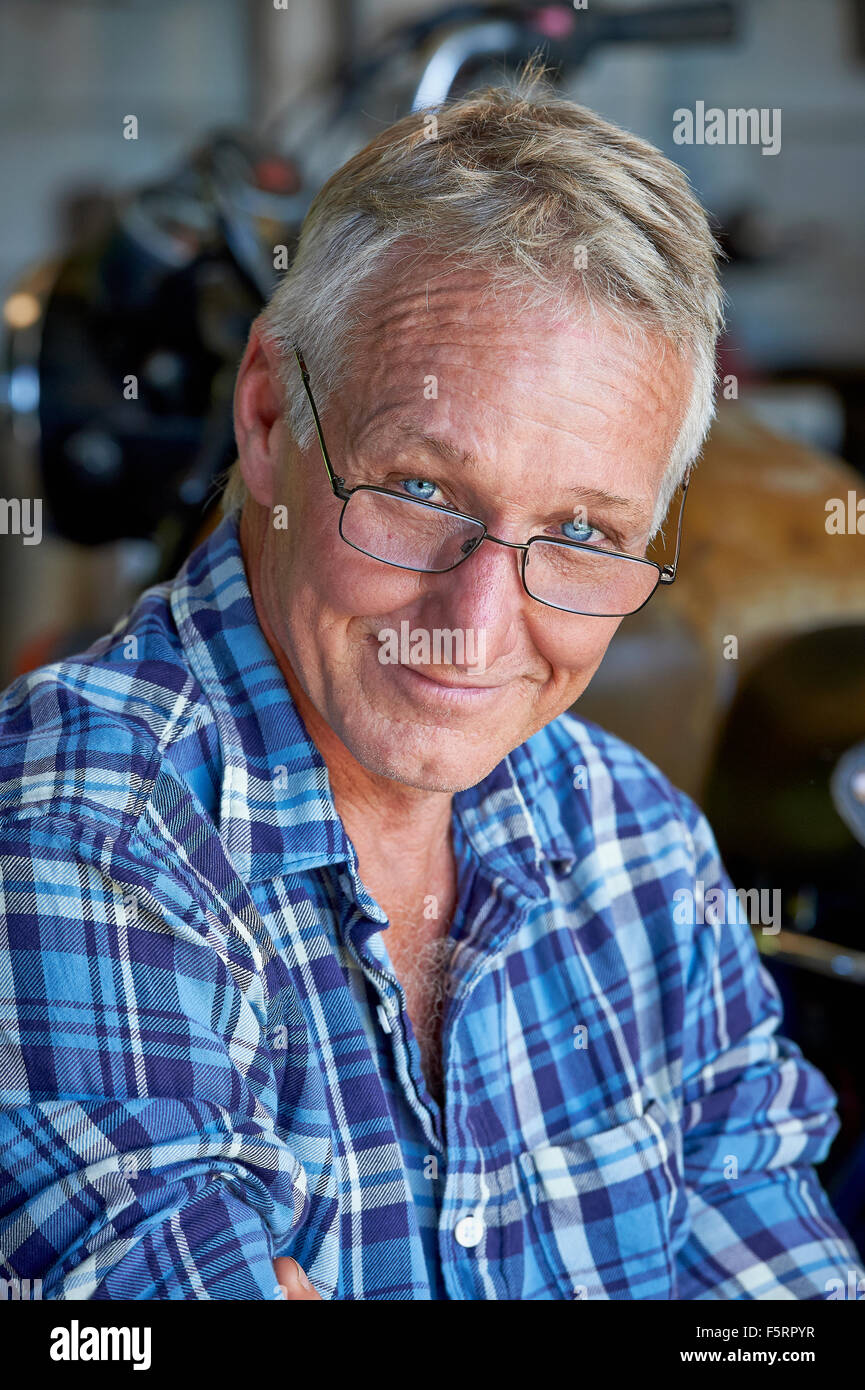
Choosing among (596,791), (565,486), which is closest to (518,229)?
(565,486)

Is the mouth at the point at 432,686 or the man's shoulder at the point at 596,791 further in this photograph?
the man's shoulder at the point at 596,791

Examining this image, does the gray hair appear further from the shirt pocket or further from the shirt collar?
the shirt pocket

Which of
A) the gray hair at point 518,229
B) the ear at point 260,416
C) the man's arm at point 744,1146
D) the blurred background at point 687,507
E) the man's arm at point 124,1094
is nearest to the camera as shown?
the man's arm at point 124,1094

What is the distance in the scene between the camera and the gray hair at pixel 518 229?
79 cm

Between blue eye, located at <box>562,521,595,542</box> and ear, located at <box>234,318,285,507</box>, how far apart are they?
8.5 inches

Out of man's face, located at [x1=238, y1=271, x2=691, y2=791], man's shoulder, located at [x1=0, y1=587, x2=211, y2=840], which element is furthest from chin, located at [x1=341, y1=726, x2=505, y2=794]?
man's shoulder, located at [x1=0, y1=587, x2=211, y2=840]

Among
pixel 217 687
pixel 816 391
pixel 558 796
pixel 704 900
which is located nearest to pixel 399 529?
pixel 217 687

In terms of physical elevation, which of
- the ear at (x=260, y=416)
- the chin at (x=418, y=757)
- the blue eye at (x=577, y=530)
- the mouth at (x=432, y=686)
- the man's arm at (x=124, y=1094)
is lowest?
the man's arm at (x=124, y=1094)

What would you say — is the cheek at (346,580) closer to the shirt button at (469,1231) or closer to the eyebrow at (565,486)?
the eyebrow at (565,486)

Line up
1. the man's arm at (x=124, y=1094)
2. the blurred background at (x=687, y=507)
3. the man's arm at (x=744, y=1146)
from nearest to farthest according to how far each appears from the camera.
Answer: the man's arm at (x=124, y=1094) → the man's arm at (x=744, y=1146) → the blurred background at (x=687, y=507)

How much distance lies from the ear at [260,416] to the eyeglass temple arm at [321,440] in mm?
42

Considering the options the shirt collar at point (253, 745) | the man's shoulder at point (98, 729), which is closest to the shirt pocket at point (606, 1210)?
the shirt collar at point (253, 745)

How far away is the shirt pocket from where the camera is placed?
952 mm
